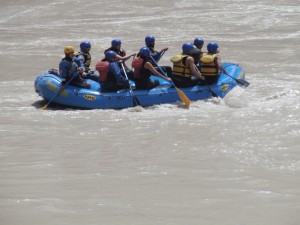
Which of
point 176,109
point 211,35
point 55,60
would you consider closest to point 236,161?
point 176,109

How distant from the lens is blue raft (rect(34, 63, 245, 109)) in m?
9.66

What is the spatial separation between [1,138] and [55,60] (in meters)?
6.35

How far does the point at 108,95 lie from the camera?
9672 mm

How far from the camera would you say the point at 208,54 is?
10273 mm

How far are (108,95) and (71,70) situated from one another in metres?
0.66

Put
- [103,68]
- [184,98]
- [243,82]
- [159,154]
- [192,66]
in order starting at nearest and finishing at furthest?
[159,154] → [184,98] → [103,68] → [192,66] → [243,82]

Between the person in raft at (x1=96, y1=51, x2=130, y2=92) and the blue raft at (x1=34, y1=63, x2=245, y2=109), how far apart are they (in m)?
0.11

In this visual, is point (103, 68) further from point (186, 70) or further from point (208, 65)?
point (208, 65)

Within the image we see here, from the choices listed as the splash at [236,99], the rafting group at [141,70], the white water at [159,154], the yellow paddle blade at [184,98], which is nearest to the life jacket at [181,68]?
the rafting group at [141,70]

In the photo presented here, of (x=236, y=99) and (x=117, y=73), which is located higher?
(x=117, y=73)

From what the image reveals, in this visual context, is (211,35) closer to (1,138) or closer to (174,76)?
(174,76)

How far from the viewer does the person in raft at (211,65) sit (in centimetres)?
1015

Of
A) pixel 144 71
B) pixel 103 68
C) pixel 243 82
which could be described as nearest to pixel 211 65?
pixel 243 82

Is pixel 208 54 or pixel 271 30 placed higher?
pixel 208 54
